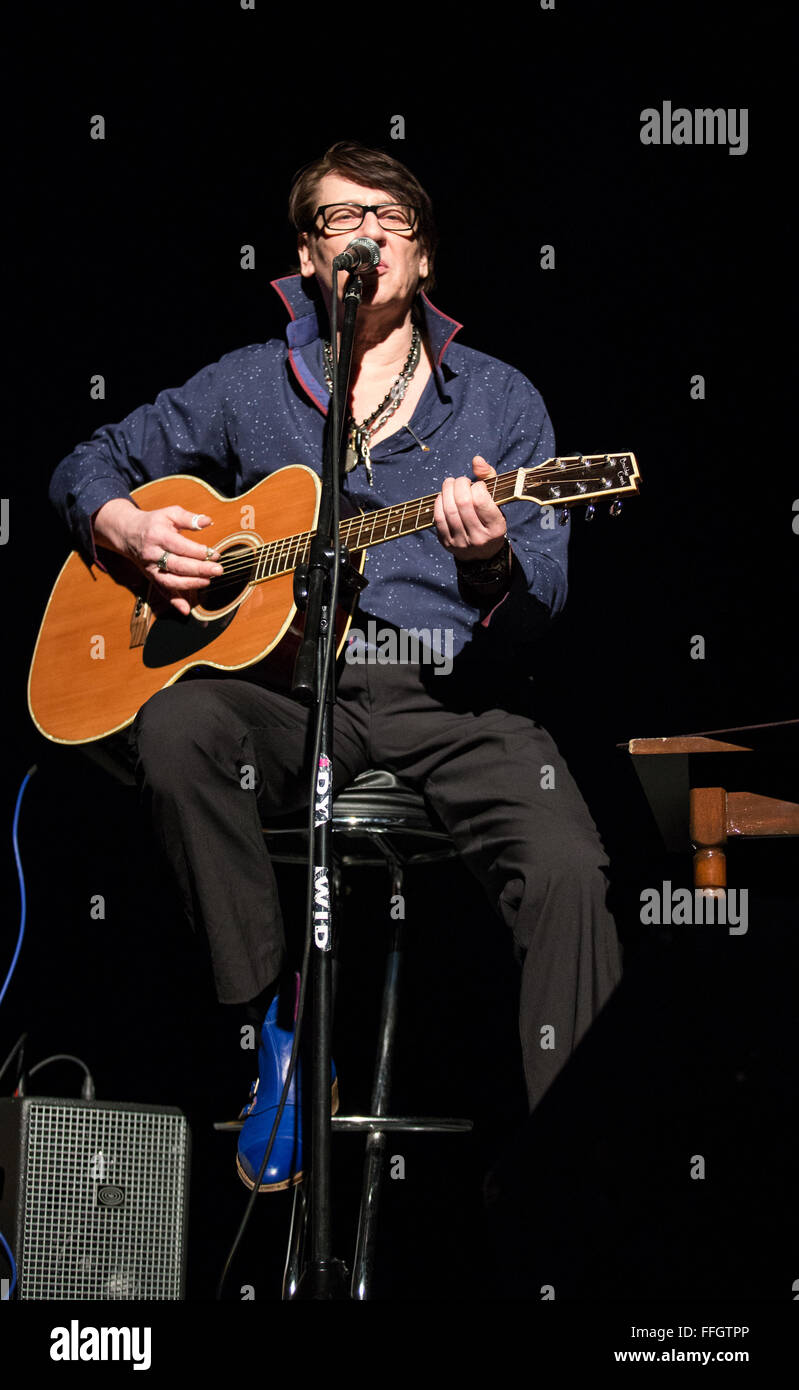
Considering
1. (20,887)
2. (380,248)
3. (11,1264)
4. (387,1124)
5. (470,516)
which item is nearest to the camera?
(11,1264)

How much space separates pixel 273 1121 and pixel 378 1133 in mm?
270

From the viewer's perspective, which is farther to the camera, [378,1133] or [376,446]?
[376,446]

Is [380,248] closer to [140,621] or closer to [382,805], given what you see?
[140,621]

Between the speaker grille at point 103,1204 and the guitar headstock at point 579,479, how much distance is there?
1185 millimetres

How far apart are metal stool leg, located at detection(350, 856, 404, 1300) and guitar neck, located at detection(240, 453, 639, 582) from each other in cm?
63

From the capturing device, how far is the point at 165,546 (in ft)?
8.54

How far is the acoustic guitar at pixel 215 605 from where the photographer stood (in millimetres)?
2443

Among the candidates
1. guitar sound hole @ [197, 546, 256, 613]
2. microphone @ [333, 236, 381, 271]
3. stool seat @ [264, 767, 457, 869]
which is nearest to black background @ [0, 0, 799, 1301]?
stool seat @ [264, 767, 457, 869]

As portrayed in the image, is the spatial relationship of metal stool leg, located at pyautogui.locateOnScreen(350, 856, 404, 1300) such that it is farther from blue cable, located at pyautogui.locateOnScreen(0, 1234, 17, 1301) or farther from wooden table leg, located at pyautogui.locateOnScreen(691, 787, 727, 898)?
wooden table leg, located at pyautogui.locateOnScreen(691, 787, 727, 898)

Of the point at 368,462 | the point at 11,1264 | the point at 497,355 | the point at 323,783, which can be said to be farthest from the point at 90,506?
the point at 11,1264

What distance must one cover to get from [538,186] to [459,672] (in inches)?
49.1

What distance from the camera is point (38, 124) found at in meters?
3.26

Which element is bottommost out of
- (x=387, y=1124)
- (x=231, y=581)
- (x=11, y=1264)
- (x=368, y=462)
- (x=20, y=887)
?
(x=11, y=1264)

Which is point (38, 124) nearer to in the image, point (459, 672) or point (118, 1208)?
point (459, 672)
